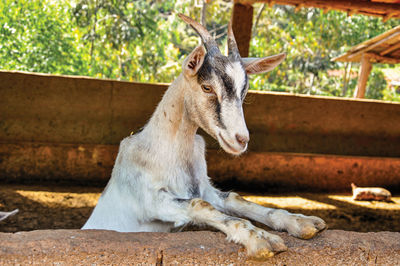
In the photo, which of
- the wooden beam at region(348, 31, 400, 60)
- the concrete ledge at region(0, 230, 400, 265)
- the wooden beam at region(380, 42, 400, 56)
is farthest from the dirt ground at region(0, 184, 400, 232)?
the wooden beam at region(380, 42, 400, 56)

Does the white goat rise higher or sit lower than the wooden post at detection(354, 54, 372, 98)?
lower

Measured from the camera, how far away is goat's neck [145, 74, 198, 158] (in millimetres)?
2553

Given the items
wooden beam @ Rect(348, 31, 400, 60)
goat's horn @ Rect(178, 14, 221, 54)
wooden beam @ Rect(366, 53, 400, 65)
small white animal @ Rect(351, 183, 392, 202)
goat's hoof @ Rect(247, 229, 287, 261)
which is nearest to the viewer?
goat's hoof @ Rect(247, 229, 287, 261)

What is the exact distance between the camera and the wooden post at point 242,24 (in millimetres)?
5664

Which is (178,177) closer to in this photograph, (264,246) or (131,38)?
(264,246)

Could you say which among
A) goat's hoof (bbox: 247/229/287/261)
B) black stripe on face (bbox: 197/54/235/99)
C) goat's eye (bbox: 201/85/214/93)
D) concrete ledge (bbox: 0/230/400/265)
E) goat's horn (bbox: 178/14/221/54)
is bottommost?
concrete ledge (bbox: 0/230/400/265)

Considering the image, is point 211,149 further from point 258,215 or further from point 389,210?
point 258,215

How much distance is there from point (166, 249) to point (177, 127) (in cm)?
90

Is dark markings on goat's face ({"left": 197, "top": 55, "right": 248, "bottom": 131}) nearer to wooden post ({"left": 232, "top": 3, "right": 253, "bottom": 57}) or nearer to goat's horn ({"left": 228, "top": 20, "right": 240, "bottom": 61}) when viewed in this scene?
goat's horn ({"left": 228, "top": 20, "right": 240, "bottom": 61})

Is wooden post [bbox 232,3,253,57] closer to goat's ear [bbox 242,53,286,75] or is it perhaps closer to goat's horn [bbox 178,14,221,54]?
goat's ear [bbox 242,53,286,75]

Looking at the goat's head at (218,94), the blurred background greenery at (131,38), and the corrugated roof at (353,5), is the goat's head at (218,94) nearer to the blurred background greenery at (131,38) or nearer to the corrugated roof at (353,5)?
the corrugated roof at (353,5)

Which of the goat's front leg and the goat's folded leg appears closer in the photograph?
the goat's front leg

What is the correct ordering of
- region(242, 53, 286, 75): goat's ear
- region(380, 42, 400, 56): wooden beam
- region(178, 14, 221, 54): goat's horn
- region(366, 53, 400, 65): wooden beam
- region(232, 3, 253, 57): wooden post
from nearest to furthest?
region(178, 14, 221, 54): goat's horn < region(242, 53, 286, 75): goat's ear < region(232, 3, 253, 57): wooden post < region(380, 42, 400, 56): wooden beam < region(366, 53, 400, 65): wooden beam

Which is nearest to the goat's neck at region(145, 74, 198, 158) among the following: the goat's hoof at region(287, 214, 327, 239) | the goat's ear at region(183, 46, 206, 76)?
the goat's ear at region(183, 46, 206, 76)
